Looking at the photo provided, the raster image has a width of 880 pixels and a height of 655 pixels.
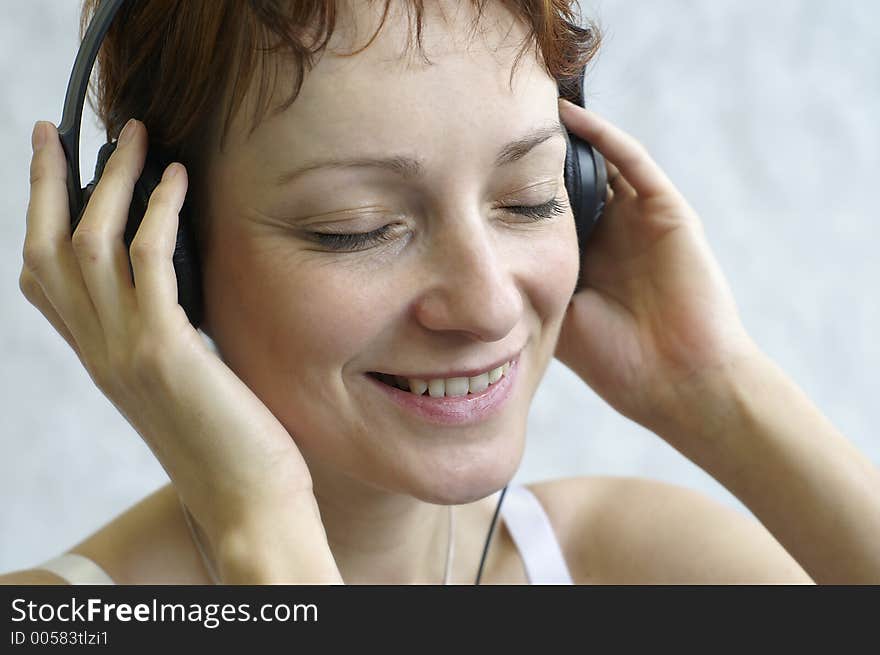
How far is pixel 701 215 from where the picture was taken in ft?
8.76

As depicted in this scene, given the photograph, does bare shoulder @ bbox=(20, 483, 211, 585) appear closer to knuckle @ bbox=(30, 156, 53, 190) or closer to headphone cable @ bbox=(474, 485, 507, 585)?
headphone cable @ bbox=(474, 485, 507, 585)

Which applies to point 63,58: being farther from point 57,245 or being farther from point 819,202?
point 819,202

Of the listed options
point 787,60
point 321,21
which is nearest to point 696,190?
point 787,60

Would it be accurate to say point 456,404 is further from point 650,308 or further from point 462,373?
point 650,308

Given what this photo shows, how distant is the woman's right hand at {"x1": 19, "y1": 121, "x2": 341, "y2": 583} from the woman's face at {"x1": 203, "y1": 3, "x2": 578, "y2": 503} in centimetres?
7

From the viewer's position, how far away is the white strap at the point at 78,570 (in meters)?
1.56

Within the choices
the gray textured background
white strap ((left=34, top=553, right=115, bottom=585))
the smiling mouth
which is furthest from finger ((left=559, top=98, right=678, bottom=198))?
white strap ((left=34, top=553, right=115, bottom=585))

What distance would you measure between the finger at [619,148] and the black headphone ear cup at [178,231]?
1.65 ft

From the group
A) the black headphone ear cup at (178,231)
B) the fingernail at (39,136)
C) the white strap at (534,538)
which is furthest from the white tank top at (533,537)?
the fingernail at (39,136)

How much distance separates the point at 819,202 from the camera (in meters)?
2.68

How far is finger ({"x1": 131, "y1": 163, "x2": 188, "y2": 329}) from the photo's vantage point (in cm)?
125

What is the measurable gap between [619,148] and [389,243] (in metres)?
0.48

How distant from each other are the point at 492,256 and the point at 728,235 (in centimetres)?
154

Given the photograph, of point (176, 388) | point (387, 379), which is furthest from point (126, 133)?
point (387, 379)
